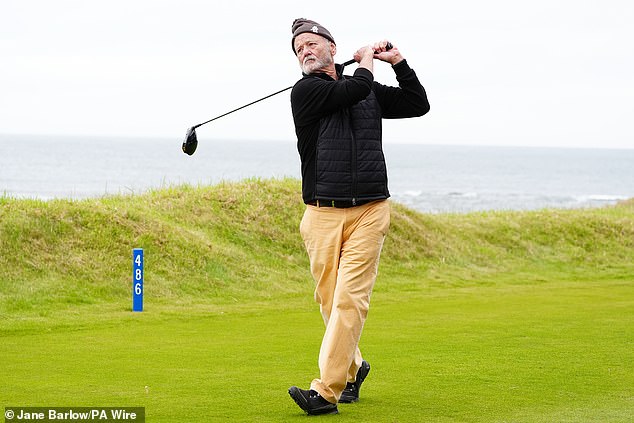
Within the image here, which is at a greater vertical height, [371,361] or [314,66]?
[314,66]

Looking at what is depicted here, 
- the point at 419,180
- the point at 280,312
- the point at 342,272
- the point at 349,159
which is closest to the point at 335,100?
the point at 349,159

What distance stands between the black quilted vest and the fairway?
1.21 m

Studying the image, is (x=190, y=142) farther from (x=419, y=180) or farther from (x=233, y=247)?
(x=419, y=180)

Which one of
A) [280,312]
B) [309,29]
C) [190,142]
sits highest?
[309,29]

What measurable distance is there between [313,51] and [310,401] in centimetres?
195

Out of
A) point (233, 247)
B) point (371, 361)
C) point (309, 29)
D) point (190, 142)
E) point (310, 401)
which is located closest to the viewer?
point (310, 401)

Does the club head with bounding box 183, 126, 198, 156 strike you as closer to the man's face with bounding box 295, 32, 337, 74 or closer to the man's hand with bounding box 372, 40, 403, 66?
the man's face with bounding box 295, 32, 337, 74

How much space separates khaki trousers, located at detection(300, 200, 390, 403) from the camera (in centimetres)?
532

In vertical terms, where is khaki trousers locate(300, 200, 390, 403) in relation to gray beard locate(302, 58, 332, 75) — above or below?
below

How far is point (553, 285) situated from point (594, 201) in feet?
202

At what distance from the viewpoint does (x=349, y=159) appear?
5.38m

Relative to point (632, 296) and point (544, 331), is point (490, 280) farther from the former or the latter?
point (544, 331)

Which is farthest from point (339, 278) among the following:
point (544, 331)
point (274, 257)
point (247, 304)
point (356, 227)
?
point (274, 257)

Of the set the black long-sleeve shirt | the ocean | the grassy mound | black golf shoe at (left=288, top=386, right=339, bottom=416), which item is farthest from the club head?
the ocean
